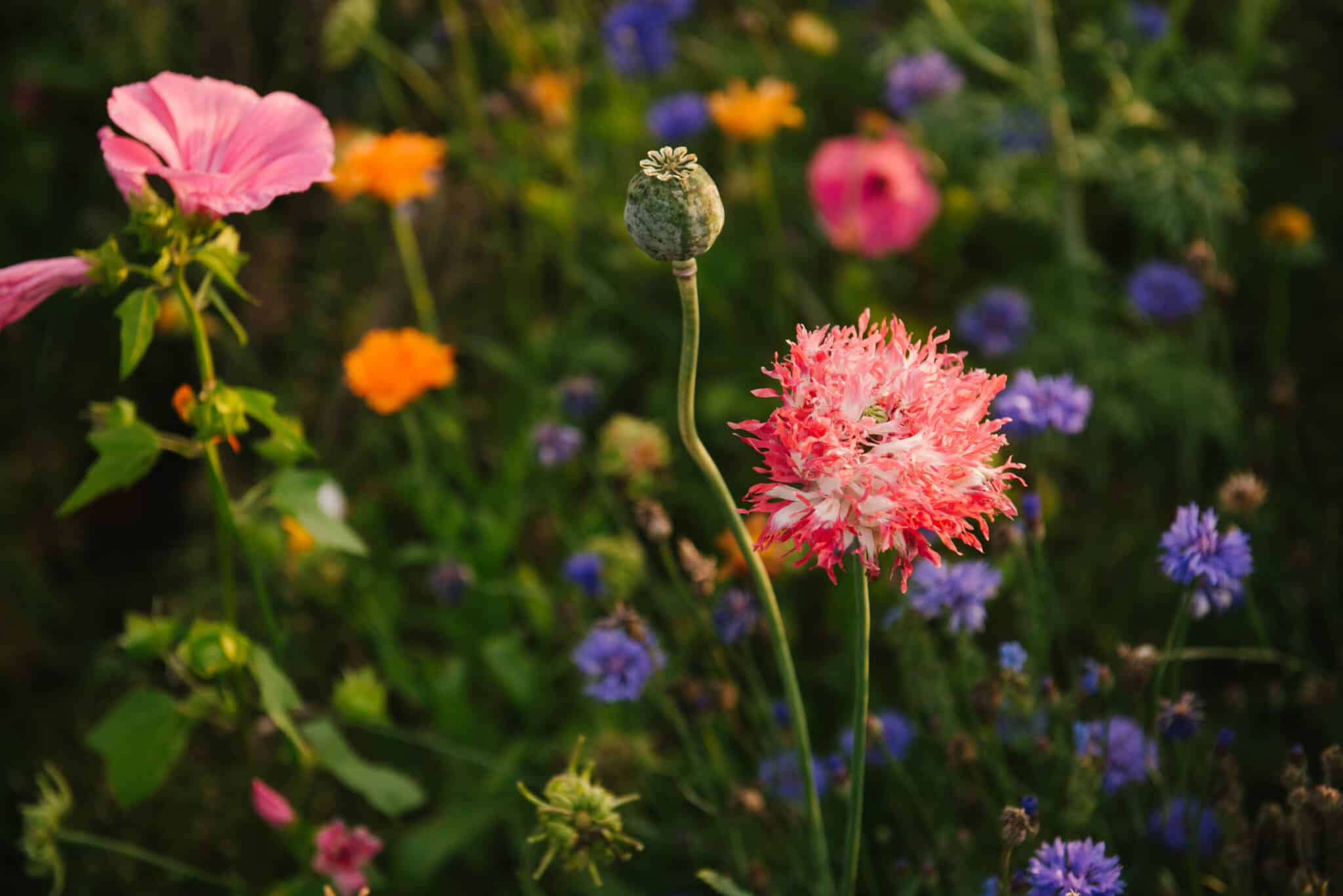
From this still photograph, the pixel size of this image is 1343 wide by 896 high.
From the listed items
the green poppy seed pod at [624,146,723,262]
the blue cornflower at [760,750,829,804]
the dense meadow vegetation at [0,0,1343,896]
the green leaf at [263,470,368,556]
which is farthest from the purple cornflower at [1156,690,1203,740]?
the green leaf at [263,470,368,556]

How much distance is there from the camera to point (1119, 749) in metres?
1.39

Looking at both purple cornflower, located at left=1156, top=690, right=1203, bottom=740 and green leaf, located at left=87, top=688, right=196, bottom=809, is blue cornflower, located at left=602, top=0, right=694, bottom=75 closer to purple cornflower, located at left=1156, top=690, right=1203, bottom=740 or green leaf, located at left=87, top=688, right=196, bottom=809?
green leaf, located at left=87, top=688, right=196, bottom=809

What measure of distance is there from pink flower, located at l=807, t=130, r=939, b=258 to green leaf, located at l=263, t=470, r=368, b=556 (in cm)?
130

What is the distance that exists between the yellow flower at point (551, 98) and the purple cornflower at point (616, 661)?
1.35 m

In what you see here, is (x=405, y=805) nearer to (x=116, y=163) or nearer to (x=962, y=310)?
(x=116, y=163)

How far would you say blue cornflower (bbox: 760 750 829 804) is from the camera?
4.90 ft

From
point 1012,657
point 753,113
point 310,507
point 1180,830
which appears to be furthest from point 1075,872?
point 753,113

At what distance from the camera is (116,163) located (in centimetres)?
107

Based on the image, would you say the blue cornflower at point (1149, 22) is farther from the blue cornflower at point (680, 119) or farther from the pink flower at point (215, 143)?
the pink flower at point (215, 143)

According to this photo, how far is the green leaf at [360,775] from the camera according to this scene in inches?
58.8

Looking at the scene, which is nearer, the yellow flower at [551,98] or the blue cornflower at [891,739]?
the blue cornflower at [891,739]

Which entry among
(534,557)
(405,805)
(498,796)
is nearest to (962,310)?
(534,557)

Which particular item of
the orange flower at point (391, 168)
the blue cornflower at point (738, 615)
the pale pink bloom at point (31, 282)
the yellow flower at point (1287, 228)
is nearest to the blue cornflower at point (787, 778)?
the blue cornflower at point (738, 615)

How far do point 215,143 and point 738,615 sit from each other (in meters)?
0.81
